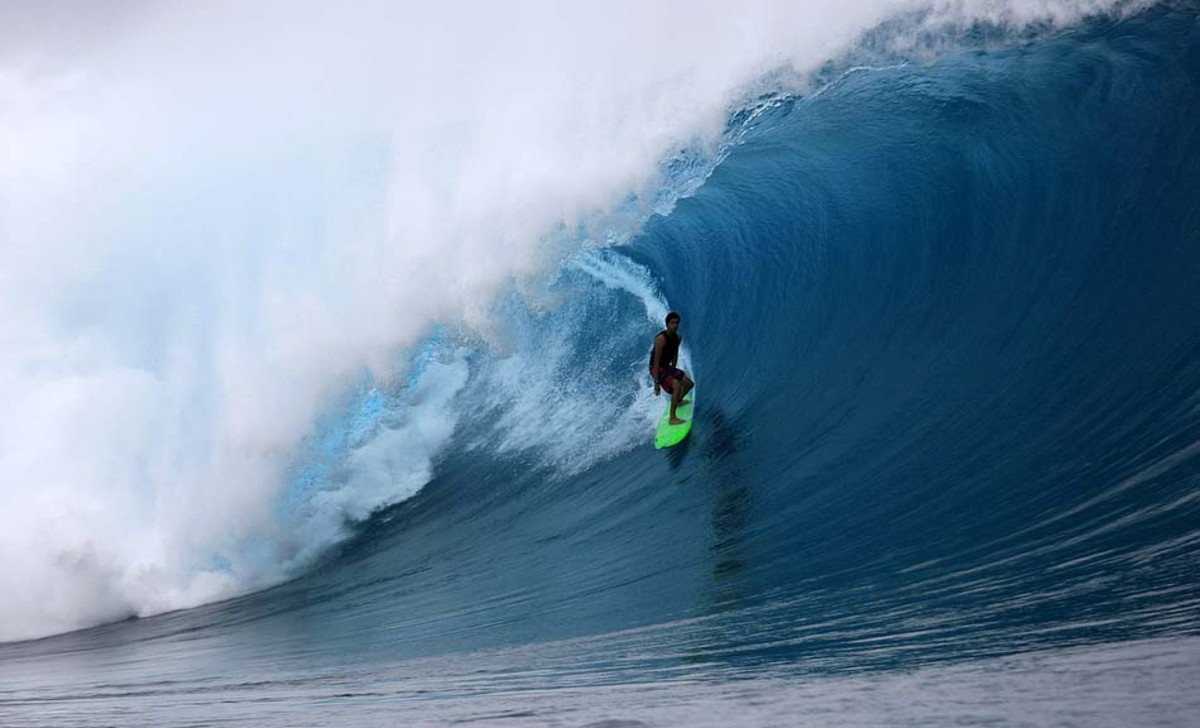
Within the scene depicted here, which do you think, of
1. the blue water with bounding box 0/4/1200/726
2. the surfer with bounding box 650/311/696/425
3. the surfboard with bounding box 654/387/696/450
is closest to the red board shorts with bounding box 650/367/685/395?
the surfer with bounding box 650/311/696/425

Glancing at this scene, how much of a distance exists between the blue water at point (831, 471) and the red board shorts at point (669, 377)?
41 centimetres

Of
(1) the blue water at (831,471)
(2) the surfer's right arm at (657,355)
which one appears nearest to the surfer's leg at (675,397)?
(2) the surfer's right arm at (657,355)

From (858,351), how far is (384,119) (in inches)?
829

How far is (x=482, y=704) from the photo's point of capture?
4.35m

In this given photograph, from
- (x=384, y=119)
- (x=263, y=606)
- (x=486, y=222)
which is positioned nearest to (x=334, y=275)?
(x=486, y=222)

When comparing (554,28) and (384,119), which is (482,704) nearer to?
(554,28)

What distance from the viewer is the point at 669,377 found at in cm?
901

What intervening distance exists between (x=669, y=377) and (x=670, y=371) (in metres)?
0.05

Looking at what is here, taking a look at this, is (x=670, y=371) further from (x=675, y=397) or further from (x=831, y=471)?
(x=831, y=471)

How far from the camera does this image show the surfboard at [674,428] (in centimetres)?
885

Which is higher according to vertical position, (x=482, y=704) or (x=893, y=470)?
(x=482, y=704)

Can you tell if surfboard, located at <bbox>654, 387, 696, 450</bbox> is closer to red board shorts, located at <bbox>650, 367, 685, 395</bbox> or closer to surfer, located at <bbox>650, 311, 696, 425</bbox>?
surfer, located at <bbox>650, 311, 696, 425</bbox>

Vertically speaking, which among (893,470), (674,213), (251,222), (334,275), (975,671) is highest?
(251,222)

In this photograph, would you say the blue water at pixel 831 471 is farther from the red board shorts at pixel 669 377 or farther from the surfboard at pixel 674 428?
the red board shorts at pixel 669 377
